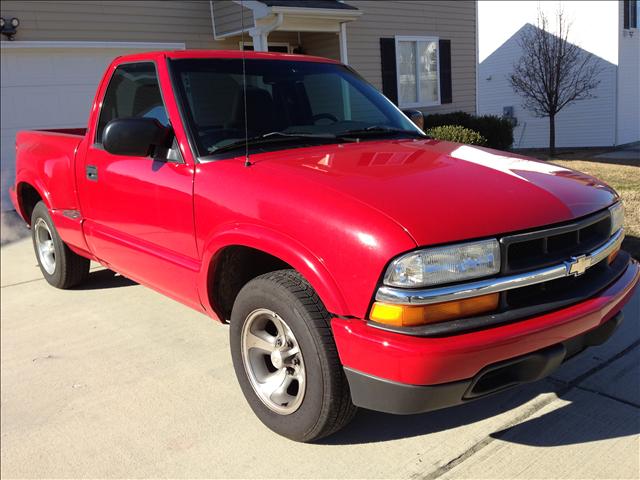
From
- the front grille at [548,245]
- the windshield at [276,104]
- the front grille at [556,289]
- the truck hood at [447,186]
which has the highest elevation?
the windshield at [276,104]

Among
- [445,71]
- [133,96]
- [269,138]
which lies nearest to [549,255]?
[269,138]

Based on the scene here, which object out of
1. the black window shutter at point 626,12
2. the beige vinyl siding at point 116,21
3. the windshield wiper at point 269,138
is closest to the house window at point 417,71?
the beige vinyl siding at point 116,21

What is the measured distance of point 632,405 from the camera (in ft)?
10.3

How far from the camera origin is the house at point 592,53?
62.3ft

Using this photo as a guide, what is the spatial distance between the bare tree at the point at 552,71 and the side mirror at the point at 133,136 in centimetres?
1522

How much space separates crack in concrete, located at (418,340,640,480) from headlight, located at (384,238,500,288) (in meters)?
0.92

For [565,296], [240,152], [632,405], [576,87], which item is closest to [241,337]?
[240,152]

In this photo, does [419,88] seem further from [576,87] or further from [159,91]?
[159,91]

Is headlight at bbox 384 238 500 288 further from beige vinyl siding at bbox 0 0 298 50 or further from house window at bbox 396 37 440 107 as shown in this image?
house window at bbox 396 37 440 107

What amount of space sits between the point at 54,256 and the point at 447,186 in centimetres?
410

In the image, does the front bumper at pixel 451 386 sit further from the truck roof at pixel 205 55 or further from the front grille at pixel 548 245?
the truck roof at pixel 205 55

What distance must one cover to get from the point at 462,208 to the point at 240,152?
1334 millimetres

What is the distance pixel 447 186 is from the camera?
8.74ft

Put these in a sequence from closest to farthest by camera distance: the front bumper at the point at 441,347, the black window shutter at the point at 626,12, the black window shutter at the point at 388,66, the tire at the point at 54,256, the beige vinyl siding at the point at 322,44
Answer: the front bumper at the point at 441,347
the tire at the point at 54,256
the beige vinyl siding at the point at 322,44
the black window shutter at the point at 388,66
the black window shutter at the point at 626,12
